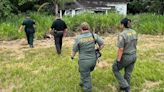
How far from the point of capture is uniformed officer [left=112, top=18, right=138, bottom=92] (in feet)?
40.0

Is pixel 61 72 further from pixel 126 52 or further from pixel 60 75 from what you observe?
pixel 126 52

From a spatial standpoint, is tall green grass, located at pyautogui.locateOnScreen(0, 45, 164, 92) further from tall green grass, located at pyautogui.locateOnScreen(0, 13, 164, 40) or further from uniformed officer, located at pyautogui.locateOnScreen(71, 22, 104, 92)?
tall green grass, located at pyautogui.locateOnScreen(0, 13, 164, 40)

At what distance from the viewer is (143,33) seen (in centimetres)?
2656

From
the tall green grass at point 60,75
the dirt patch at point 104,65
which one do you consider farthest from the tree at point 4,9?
the dirt patch at point 104,65

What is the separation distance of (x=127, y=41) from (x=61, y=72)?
11.4ft

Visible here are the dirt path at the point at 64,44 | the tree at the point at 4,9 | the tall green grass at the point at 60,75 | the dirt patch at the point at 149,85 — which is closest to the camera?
the tall green grass at the point at 60,75

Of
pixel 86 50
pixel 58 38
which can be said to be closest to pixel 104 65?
pixel 58 38

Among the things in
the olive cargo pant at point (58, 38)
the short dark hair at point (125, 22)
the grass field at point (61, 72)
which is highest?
the short dark hair at point (125, 22)

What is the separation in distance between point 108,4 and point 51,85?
32.3 meters

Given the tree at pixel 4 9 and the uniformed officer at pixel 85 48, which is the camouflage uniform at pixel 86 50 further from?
the tree at pixel 4 9

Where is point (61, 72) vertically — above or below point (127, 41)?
below

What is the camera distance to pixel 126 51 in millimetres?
12406

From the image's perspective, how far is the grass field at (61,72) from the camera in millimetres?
13922

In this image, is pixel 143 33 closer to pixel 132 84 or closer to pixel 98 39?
pixel 132 84
